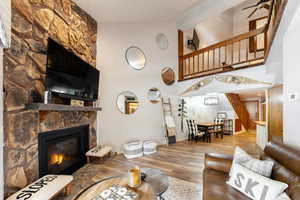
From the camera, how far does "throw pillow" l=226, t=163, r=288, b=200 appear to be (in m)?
1.13

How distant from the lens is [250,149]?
4.21m

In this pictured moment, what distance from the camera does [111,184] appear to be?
1.46m

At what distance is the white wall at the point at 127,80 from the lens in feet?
13.0

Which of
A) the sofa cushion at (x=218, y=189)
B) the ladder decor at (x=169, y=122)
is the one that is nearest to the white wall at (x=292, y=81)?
the sofa cushion at (x=218, y=189)

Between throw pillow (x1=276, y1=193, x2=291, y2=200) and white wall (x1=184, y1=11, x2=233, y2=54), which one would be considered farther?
white wall (x1=184, y1=11, x2=233, y2=54)

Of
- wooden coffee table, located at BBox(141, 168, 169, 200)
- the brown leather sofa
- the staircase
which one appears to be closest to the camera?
the brown leather sofa

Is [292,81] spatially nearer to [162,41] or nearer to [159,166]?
[159,166]

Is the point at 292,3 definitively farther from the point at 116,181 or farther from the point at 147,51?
the point at 147,51

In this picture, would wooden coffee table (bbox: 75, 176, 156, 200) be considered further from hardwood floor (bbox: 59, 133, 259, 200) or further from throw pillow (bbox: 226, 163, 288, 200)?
hardwood floor (bbox: 59, 133, 259, 200)

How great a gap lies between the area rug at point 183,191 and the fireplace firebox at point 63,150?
1959 millimetres

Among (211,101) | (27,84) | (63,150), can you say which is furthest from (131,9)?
(211,101)

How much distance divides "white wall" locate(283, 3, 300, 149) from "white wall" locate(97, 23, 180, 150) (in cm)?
319

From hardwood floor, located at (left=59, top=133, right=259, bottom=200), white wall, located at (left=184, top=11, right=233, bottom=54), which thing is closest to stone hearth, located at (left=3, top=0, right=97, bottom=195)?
hardwood floor, located at (left=59, top=133, right=259, bottom=200)

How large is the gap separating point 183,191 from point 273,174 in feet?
3.98
